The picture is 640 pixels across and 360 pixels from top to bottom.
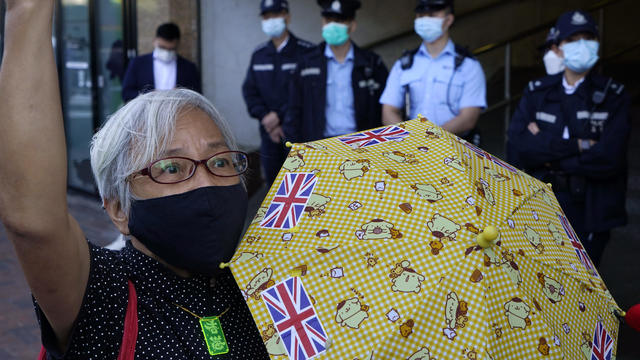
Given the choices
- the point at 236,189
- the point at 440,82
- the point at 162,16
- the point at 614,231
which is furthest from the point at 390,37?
the point at 236,189

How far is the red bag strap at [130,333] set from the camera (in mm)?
1711

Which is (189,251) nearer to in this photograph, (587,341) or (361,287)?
(361,287)

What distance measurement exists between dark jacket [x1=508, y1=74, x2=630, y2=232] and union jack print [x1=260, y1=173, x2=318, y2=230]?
9.15 feet

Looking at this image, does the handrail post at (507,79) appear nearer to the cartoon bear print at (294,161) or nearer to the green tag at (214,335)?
the cartoon bear print at (294,161)

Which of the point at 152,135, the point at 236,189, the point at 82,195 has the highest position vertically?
the point at 152,135

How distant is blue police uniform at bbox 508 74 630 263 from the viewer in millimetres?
4297

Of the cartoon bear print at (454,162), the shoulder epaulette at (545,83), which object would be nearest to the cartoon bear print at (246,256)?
the cartoon bear print at (454,162)

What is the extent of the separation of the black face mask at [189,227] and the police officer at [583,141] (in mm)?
2962

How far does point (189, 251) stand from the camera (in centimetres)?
186

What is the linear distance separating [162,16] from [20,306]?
460 cm

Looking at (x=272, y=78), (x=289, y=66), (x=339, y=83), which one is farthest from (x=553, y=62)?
(x=272, y=78)

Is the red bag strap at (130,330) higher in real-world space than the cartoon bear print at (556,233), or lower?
lower

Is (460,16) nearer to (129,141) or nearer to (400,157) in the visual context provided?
(400,157)

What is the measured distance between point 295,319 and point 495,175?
28.3 inches
